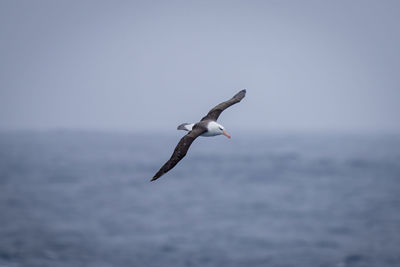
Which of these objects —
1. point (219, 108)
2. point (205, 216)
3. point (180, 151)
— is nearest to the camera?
point (180, 151)

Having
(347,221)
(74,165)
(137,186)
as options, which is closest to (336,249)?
(347,221)

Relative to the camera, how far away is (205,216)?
228 feet

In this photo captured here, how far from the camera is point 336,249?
53.5 m

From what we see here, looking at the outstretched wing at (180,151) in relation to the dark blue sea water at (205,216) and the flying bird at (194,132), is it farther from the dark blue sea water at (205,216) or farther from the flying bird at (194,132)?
the dark blue sea water at (205,216)

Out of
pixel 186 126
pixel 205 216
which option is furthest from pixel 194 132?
pixel 205 216

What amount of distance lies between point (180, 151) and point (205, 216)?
176 ft

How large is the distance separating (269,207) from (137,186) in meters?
33.4

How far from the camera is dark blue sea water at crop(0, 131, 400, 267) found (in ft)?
166

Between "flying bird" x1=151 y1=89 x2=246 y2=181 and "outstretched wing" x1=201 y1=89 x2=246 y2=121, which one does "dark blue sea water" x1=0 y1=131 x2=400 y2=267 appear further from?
"flying bird" x1=151 y1=89 x2=246 y2=181

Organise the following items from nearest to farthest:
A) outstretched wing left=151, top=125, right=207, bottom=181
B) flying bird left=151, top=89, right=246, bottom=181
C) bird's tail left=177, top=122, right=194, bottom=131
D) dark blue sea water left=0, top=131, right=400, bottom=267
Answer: outstretched wing left=151, top=125, right=207, bottom=181 → flying bird left=151, top=89, right=246, bottom=181 → bird's tail left=177, top=122, right=194, bottom=131 → dark blue sea water left=0, top=131, right=400, bottom=267

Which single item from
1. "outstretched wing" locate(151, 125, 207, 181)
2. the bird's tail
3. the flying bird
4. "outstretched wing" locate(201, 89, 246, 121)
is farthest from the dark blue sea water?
"outstretched wing" locate(151, 125, 207, 181)

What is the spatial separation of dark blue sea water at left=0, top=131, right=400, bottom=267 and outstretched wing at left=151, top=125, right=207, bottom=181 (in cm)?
3185

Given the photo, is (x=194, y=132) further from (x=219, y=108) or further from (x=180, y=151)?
(x=219, y=108)

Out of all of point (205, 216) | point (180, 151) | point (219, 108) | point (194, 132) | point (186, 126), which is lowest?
point (205, 216)
